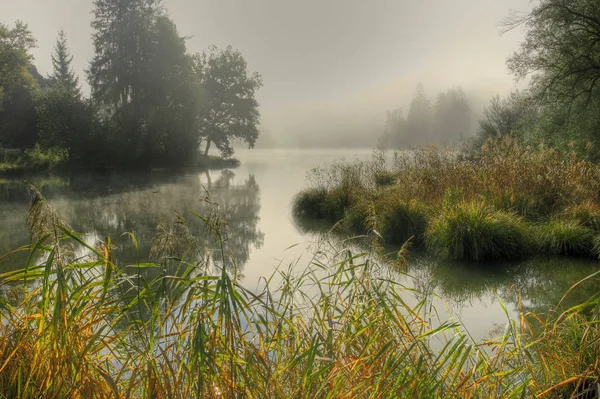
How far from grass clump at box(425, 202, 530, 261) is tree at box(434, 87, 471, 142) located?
66.4m

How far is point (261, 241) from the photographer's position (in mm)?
8094

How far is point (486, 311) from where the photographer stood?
14.8ft

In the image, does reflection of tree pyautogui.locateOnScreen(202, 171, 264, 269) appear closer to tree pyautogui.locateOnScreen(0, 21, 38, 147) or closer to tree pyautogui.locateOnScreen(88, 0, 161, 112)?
tree pyautogui.locateOnScreen(88, 0, 161, 112)

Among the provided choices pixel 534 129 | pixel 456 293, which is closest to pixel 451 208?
pixel 456 293

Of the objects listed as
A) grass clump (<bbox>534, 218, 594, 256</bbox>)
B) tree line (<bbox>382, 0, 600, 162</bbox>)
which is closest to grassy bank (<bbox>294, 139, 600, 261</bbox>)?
grass clump (<bbox>534, 218, 594, 256</bbox>)

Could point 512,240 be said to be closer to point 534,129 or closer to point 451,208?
point 451,208

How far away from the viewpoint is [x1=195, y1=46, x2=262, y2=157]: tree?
1455 inches

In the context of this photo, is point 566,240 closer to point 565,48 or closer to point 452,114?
point 565,48

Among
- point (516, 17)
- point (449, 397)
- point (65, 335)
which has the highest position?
point (516, 17)

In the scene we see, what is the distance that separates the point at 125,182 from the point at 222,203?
765 cm

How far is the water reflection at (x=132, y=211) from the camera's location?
284 inches

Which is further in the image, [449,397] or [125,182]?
[125,182]

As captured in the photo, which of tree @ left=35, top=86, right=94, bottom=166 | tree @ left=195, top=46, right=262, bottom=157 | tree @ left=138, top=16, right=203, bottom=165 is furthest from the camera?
tree @ left=195, top=46, right=262, bottom=157

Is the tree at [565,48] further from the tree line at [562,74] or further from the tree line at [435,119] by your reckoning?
the tree line at [435,119]
